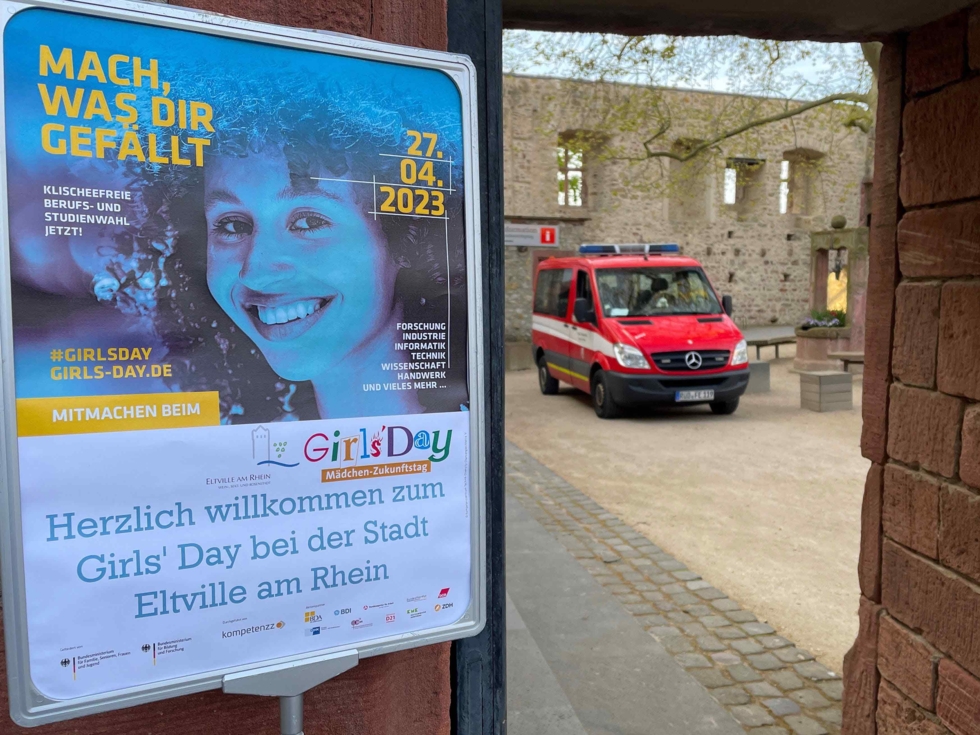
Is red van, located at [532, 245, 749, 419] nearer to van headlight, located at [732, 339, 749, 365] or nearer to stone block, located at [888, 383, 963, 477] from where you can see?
van headlight, located at [732, 339, 749, 365]

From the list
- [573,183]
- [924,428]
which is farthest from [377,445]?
[573,183]

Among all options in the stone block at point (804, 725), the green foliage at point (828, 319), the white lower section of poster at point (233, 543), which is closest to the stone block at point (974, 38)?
the white lower section of poster at point (233, 543)

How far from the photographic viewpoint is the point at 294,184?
1.21 meters

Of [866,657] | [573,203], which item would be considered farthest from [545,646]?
[573,203]

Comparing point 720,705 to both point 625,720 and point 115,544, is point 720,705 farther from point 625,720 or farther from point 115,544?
point 115,544

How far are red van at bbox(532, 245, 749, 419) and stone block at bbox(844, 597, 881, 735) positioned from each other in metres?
6.52

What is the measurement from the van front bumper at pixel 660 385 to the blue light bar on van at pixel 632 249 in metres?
2.04

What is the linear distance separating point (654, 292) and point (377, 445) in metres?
9.24

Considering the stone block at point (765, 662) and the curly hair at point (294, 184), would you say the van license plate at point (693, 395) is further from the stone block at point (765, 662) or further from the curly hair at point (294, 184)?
the curly hair at point (294, 184)

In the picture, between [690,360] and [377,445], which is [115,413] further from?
[690,360]

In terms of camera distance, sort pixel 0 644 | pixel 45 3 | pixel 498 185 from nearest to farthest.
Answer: pixel 45 3 < pixel 0 644 < pixel 498 185

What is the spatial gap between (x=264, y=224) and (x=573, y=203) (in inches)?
798

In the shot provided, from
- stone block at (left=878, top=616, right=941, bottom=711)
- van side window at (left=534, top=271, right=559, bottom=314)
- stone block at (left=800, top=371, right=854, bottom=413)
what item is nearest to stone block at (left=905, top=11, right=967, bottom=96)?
stone block at (left=878, top=616, right=941, bottom=711)

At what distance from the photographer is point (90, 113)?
1.06 meters
